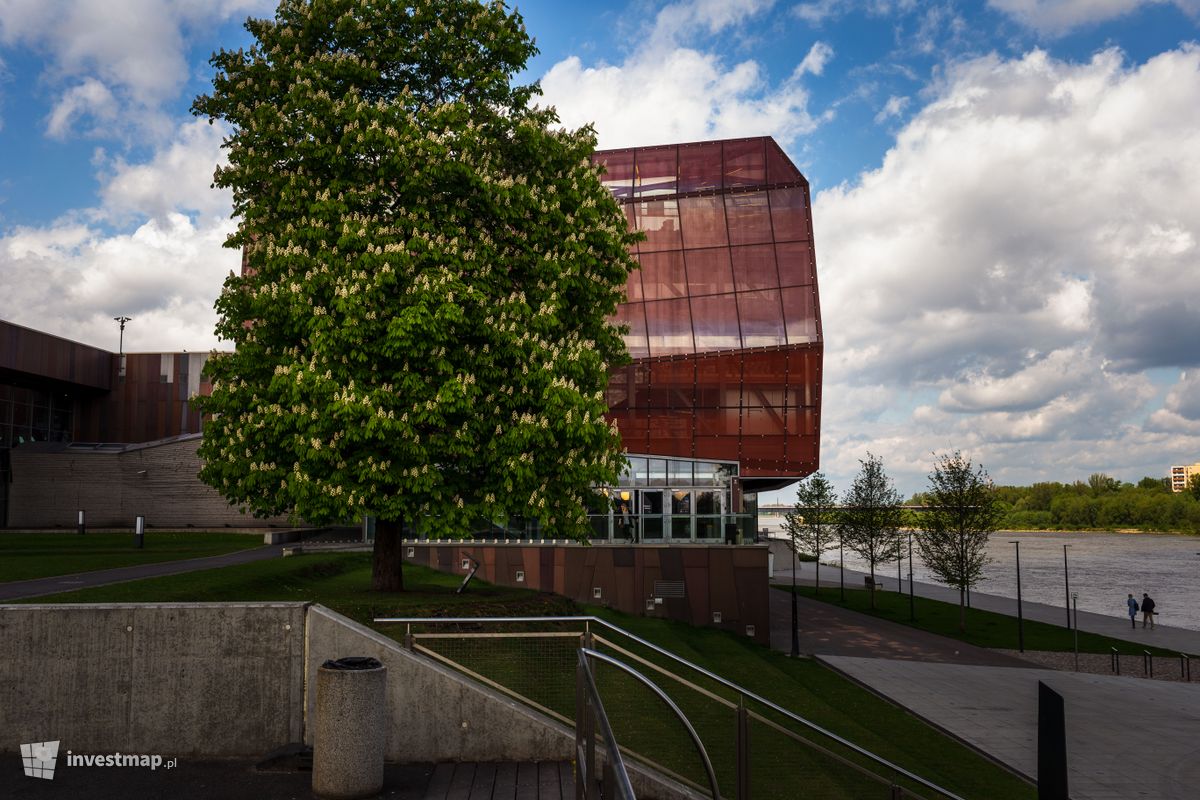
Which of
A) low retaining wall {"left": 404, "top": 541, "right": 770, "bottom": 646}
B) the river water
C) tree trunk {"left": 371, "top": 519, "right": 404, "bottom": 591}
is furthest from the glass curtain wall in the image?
the river water

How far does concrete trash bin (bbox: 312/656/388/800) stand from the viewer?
29.5 ft

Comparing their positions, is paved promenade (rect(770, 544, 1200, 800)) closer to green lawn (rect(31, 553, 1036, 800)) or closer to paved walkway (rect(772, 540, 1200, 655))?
paved walkway (rect(772, 540, 1200, 655))

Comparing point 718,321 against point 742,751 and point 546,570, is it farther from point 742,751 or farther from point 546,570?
point 742,751

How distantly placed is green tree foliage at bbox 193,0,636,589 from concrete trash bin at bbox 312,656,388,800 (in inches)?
231

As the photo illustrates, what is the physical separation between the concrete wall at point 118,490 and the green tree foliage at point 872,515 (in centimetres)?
4002

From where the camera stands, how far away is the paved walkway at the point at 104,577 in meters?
17.0

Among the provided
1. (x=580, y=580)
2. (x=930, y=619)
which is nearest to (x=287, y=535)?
(x=580, y=580)

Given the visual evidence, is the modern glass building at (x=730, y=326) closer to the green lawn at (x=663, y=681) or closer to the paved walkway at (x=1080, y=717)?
the paved walkway at (x=1080, y=717)

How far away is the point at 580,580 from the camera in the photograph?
30406 mm

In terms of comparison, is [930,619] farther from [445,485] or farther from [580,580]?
[445,485]

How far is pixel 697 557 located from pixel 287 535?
18997 mm

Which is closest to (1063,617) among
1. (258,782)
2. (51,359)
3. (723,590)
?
(723,590)

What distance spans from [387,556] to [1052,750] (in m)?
13.5

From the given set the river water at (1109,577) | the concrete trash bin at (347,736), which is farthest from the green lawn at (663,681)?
the river water at (1109,577)
